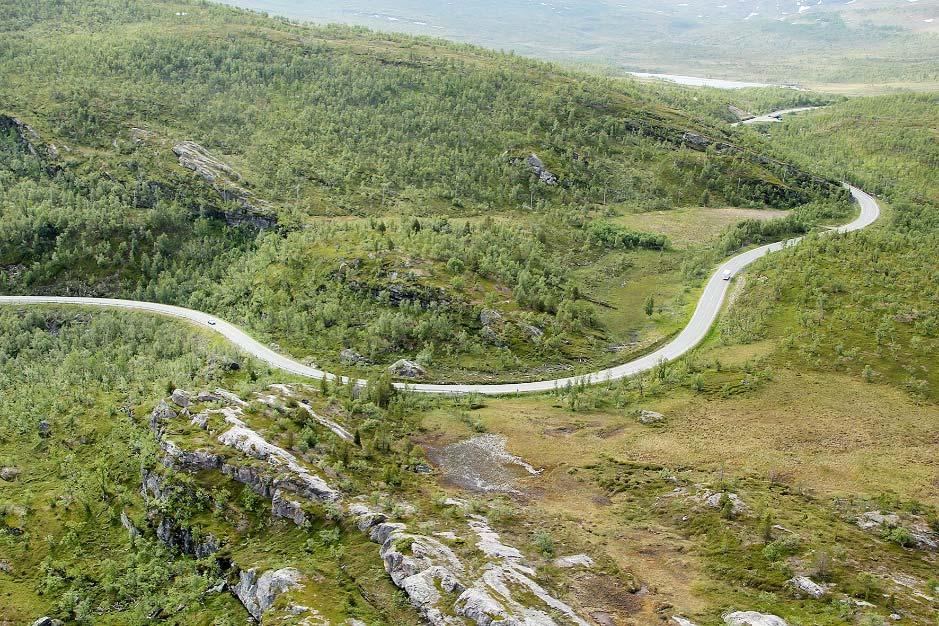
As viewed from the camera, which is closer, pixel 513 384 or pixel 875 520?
pixel 875 520

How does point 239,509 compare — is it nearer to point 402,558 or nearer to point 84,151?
point 402,558

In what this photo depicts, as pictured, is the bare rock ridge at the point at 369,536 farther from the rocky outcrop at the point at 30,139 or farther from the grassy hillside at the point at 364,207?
the rocky outcrop at the point at 30,139

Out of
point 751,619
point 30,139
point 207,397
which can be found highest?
point 30,139

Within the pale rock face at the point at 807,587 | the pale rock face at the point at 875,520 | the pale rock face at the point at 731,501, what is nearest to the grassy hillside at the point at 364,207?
the pale rock face at the point at 731,501

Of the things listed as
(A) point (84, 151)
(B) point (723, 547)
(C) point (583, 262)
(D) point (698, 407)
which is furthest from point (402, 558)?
(A) point (84, 151)

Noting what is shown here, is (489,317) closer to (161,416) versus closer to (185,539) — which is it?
(161,416)

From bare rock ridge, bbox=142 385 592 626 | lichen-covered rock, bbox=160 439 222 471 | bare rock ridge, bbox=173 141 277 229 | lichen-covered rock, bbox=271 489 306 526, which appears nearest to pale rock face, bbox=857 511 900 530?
bare rock ridge, bbox=142 385 592 626

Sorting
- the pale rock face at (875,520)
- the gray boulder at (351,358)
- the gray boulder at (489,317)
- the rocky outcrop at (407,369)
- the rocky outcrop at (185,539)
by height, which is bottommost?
the rocky outcrop at (185,539)

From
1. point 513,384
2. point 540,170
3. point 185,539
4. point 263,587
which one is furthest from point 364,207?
point 263,587
